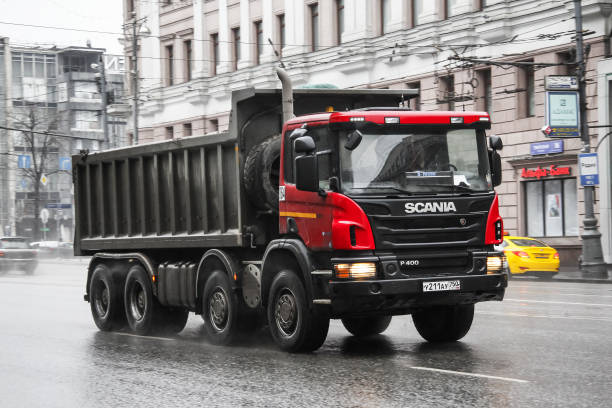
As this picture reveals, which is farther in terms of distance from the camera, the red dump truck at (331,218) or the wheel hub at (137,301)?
the wheel hub at (137,301)

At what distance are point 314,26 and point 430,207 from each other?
113ft

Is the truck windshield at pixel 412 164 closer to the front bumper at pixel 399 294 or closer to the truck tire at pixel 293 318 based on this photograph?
the front bumper at pixel 399 294

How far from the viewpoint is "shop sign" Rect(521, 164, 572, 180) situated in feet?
112

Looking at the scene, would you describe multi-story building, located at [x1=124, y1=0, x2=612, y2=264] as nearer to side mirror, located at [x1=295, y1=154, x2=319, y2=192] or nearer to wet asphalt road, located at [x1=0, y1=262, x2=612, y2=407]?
wet asphalt road, located at [x1=0, y1=262, x2=612, y2=407]

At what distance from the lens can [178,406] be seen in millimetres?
8531

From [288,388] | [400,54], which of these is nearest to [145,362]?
[288,388]

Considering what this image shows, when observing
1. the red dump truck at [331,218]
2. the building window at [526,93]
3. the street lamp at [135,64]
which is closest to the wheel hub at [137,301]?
the red dump truck at [331,218]

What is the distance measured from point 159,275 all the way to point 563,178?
2242 centimetres

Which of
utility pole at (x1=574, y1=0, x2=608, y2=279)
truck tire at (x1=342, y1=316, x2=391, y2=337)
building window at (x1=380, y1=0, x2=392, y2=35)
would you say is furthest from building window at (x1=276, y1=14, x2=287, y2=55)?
truck tire at (x1=342, y1=316, x2=391, y2=337)

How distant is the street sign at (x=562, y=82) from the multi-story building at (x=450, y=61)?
0.41 metres

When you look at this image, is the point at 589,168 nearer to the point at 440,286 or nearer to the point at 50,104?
the point at 440,286

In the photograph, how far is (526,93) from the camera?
35750 millimetres

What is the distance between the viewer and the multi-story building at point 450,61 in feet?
111

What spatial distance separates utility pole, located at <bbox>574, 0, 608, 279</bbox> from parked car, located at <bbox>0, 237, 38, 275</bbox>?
71.7ft
